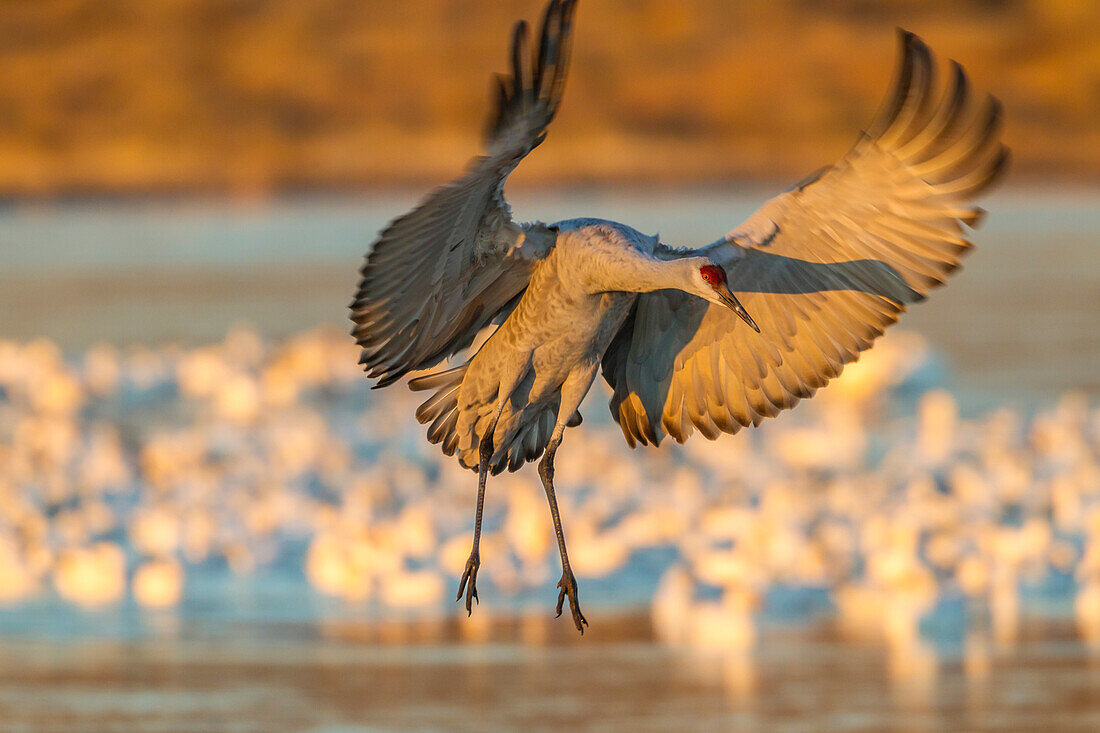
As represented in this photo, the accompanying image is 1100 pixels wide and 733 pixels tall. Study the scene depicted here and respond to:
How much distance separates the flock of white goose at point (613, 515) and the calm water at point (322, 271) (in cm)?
333

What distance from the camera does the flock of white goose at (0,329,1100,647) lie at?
13320 mm

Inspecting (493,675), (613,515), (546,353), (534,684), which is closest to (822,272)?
(546,353)

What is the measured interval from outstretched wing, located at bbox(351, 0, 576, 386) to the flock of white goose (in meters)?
4.97

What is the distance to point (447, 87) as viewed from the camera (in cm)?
2530

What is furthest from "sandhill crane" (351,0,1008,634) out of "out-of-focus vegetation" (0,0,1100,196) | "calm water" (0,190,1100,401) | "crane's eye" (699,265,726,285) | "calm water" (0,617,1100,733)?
"out-of-focus vegetation" (0,0,1100,196)

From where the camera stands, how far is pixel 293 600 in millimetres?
13352

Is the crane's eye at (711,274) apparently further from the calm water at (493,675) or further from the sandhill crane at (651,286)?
the calm water at (493,675)

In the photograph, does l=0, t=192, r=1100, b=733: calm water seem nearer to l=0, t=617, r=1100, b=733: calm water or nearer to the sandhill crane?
l=0, t=617, r=1100, b=733: calm water

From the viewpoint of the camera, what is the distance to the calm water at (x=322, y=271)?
2147cm

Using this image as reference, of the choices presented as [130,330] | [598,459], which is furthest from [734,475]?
[130,330]

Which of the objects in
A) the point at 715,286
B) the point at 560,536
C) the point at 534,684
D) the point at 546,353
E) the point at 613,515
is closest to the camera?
the point at 715,286

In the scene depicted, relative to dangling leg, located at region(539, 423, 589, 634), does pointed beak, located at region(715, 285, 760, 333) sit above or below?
above

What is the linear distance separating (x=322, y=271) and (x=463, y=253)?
18.2 meters

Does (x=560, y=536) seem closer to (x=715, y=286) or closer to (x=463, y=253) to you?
(x=463, y=253)
